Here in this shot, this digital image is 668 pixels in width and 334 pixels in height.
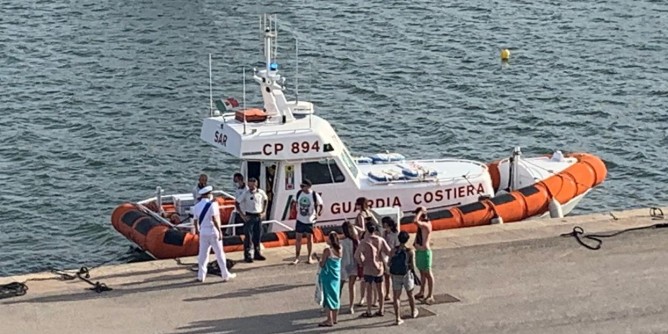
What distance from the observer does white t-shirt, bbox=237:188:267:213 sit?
2280 cm

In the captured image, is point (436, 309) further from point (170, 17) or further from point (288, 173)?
point (170, 17)

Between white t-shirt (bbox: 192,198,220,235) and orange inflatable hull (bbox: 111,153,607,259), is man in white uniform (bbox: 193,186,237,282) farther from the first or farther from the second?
orange inflatable hull (bbox: 111,153,607,259)

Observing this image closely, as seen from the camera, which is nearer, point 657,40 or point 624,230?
point 624,230

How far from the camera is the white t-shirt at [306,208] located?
22750 millimetres

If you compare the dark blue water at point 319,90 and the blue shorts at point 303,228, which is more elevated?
the blue shorts at point 303,228

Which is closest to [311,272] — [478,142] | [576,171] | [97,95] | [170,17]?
[576,171]

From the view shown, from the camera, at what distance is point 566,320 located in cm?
2036

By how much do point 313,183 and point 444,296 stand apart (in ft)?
18.1

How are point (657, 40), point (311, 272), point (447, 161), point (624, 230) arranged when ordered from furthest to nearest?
1. point (657, 40)
2. point (447, 161)
3. point (624, 230)
4. point (311, 272)

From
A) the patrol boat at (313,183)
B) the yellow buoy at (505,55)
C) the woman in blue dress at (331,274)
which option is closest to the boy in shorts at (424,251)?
the woman in blue dress at (331,274)

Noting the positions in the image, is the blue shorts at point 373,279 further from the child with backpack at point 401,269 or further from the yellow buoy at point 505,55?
the yellow buoy at point 505,55

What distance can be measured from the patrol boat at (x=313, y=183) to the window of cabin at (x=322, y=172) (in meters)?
0.02

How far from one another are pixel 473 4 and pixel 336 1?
5.79 meters

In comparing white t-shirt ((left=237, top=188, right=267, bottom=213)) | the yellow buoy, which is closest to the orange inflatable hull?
white t-shirt ((left=237, top=188, right=267, bottom=213))
